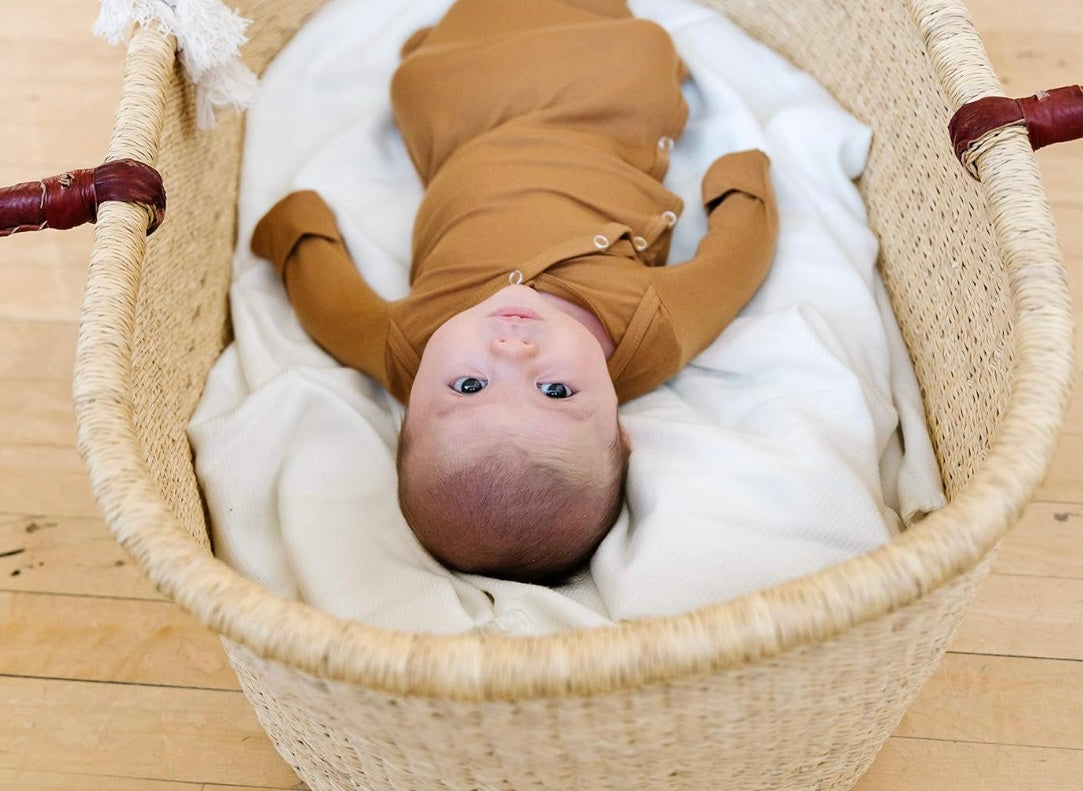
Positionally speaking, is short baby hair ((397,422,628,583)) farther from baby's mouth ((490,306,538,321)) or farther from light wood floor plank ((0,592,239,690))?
light wood floor plank ((0,592,239,690))

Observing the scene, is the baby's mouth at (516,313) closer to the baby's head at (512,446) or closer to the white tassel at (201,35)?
the baby's head at (512,446)

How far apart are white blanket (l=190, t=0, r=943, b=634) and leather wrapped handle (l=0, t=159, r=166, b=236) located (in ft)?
0.77

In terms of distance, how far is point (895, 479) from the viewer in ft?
3.44

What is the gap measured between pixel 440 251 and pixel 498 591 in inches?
15.2

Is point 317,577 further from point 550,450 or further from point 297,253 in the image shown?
point 297,253

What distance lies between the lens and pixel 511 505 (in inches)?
33.7

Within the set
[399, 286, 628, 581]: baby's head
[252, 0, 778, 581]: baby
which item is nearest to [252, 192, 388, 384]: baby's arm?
[252, 0, 778, 581]: baby

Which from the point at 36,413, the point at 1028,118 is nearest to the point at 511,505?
the point at 1028,118

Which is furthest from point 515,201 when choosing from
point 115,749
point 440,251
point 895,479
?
point 115,749

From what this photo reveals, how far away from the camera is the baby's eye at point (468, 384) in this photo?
0.92 metres

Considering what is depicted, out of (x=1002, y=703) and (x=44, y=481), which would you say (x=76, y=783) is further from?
(x=1002, y=703)

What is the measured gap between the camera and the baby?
0.88 m

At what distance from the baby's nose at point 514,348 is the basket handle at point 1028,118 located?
395mm

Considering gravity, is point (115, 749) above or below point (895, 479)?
below
